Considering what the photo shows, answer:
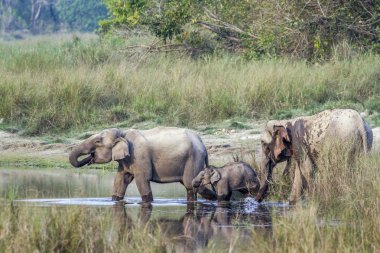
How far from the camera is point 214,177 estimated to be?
38.6ft

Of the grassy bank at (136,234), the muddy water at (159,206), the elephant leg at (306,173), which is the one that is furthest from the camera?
the elephant leg at (306,173)

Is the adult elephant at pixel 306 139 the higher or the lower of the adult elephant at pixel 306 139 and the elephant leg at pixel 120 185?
the higher

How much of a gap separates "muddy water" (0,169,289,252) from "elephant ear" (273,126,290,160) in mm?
584

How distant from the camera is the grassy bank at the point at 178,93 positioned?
17.4 metres

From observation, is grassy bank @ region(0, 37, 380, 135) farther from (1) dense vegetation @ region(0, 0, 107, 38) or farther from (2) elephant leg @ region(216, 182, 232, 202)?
(1) dense vegetation @ region(0, 0, 107, 38)

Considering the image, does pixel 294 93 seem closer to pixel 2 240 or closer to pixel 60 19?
pixel 2 240

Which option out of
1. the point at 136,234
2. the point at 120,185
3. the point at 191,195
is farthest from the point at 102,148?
the point at 136,234

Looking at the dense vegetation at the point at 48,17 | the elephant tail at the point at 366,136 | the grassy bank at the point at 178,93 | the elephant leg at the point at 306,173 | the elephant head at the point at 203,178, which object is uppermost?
the elephant tail at the point at 366,136

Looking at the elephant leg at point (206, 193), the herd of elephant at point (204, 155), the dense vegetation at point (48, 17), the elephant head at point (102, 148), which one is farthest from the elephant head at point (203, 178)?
the dense vegetation at point (48, 17)

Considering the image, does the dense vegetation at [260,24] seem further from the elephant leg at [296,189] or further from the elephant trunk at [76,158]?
the elephant trunk at [76,158]

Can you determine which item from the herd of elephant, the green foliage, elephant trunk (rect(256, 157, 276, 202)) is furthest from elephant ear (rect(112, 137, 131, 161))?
the green foliage

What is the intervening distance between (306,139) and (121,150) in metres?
2.04

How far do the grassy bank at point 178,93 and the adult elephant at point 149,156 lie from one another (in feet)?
17.3

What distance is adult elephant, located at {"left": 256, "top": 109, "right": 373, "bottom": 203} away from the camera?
11.3 meters
